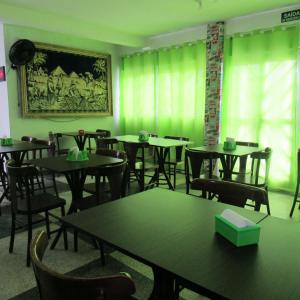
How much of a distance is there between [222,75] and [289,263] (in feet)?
14.9

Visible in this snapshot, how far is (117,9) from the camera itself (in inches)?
182

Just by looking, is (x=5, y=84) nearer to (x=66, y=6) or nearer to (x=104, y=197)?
(x=66, y=6)

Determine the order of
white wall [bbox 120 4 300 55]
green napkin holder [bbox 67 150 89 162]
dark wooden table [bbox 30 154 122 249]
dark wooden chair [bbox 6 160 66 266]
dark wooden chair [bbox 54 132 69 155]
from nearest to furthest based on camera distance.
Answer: dark wooden chair [bbox 6 160 66 266] < dark wooden table [bbox 30 154 122 249] < green napkin holder [bbox 67 150 89 162] < white wall [bbox 120 4 300 55] < dark wooden chair [bbox 54 132 69 155]

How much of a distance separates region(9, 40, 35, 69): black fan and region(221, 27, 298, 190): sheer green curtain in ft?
11.1

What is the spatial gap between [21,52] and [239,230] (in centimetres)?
514

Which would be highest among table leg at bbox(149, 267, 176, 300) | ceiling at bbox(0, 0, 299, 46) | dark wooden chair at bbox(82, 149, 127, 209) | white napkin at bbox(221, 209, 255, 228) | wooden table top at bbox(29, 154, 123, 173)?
ceiling at bbox(0, 0, 299, 46)

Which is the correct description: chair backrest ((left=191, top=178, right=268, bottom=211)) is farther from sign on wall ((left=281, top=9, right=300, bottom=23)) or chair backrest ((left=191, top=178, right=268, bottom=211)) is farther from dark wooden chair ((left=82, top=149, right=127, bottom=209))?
sign on wall ((left=281, top=9, right=300, bottom=23))

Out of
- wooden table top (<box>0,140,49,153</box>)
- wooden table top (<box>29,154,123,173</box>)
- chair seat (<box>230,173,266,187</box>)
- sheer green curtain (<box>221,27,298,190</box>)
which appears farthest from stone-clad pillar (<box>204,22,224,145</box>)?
wooden table top (<box>0,140,49,153</box>)

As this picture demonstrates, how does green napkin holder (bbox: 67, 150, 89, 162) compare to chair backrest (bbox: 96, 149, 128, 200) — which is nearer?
chair backrest (bbox: 96, 149, 128, 200)

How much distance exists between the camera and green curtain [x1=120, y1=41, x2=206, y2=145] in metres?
5.59

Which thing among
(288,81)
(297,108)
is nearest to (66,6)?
(288,81)

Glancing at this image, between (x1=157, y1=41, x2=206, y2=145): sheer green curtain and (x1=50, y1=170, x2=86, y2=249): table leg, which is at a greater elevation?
(x1=157, y1=41, x2=206, y2=145): sheer green curtain

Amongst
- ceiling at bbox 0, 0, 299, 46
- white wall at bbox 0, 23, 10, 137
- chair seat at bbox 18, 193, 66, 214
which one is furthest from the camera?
white wall at bbox 0, 23, 10, 137

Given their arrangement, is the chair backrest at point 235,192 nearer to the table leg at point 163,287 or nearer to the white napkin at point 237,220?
the white napkin at point 237,220
